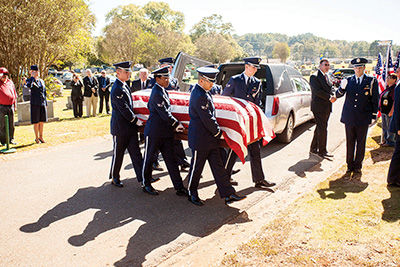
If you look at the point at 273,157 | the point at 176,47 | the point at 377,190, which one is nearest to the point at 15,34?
the point at 273,157

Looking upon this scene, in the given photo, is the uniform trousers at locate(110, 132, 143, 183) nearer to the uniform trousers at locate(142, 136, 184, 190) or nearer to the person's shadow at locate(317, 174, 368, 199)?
the uniform trousers at locate(142, 136, 184, 190)

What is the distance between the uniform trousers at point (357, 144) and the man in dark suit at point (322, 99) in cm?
96

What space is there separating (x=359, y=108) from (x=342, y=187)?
1.47 meters

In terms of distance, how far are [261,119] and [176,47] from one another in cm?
A: 4556

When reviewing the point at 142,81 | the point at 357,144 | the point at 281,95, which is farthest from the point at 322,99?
the point at 142,81

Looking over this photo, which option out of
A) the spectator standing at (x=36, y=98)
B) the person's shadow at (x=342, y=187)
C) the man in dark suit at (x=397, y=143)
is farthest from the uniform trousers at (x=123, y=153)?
the spectator standing at (x=36, y=98)

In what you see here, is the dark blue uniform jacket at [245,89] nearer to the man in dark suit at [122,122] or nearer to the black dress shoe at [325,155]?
the man in dark suit at [122,122]

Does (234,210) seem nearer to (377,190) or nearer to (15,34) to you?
(377,190)

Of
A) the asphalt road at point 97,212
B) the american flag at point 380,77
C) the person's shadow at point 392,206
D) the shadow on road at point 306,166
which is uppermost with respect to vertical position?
the american flag at point 380,77

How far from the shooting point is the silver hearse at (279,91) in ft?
25.3

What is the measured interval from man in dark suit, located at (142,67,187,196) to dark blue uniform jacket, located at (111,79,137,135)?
0.33 meters

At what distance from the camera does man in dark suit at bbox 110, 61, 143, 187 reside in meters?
5.25

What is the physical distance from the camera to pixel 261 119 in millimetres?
5438

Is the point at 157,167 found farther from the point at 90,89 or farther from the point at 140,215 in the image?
the point at 90,89
